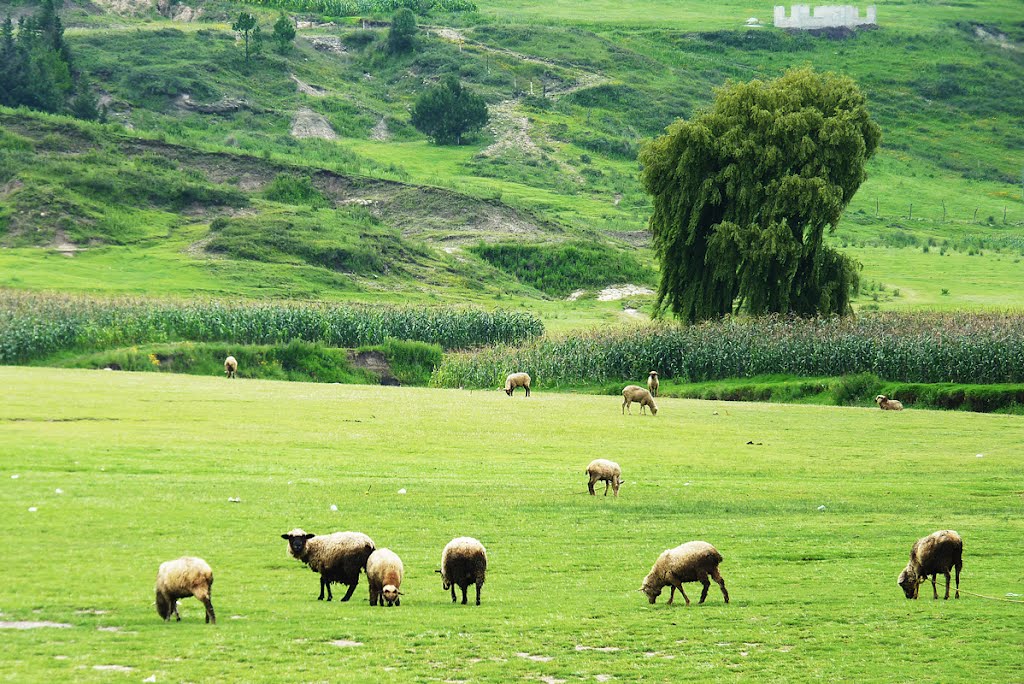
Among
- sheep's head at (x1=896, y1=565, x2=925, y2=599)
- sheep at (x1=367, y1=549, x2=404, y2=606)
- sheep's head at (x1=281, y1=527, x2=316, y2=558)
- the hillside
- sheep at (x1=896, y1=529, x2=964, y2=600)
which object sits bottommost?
the hillside

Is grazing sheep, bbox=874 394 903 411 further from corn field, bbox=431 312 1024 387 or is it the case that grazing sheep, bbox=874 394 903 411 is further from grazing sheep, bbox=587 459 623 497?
grazing sheep, bbox=587 459 623 497

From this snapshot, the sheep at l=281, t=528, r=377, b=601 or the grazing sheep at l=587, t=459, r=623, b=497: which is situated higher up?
the sheep at l=281, t=528, r=377, b=601

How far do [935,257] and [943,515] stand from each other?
350ft

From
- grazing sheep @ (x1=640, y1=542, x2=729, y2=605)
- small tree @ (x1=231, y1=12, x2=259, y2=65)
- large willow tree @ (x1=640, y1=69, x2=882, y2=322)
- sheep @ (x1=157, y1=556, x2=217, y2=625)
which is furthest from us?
small tree @ (x1=231, y1=12, x2=259, y2=65)

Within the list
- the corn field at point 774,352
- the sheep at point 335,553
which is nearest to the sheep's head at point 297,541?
the sheep at point 335,553

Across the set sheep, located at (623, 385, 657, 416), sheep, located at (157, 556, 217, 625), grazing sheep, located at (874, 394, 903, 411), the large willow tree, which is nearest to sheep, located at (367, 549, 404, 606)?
sheep, located at (157, 556, 217, 625)

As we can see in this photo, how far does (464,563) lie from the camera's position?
59.6 feet

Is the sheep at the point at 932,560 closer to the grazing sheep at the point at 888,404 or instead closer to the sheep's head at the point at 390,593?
the sheep's head at the point at 390,593

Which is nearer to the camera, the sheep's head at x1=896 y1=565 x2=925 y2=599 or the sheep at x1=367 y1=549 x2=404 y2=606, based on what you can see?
the sheep at x1=367 y1=549 x2=404 y2=606

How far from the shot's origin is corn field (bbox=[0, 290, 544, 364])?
61.8 metres

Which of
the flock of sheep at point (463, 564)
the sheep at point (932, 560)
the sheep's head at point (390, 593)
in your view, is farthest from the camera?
the sheep at point (932, 560)

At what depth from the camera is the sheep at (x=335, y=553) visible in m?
18.2

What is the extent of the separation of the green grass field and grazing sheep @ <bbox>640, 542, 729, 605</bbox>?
0.31 metres

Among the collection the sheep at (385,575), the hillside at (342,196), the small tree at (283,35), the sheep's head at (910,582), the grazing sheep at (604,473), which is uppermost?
the small tree at (283,35)
